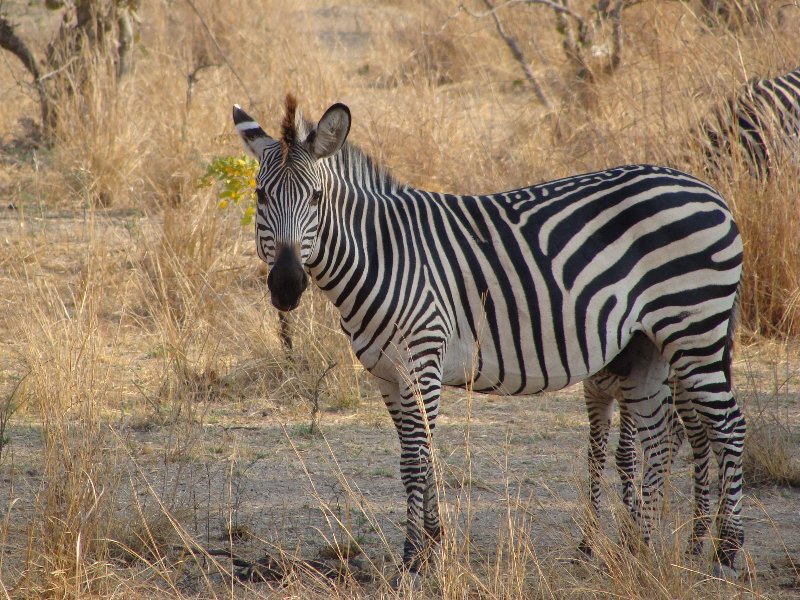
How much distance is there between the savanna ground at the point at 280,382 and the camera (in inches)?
147

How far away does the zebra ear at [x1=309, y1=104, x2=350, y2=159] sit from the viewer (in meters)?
3.71

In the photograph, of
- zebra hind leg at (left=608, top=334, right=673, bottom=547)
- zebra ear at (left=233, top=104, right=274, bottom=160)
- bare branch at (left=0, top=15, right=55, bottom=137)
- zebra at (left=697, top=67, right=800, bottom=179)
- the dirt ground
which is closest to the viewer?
zebra ear at (left=233, top=104, right=274, bottom=160)

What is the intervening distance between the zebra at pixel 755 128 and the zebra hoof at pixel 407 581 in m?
3.92

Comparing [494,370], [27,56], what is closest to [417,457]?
[494,370]

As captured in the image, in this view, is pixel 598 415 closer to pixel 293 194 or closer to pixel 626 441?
pixel 626 441

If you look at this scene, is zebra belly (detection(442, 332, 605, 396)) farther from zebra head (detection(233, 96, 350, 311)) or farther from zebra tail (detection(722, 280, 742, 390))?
zebra head (detection(233, 96, 350, 311))

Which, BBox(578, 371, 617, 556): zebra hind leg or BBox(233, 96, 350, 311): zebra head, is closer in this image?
BBox(233, 96, 350, 311): zebra head

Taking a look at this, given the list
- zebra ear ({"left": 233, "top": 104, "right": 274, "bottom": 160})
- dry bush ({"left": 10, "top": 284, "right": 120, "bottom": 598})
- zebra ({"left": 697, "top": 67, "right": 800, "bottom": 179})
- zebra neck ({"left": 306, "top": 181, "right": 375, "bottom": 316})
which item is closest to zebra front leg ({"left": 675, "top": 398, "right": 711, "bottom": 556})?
zebra neck ({"left": 306, "top": 181, "right": 375, "bottom": 316})

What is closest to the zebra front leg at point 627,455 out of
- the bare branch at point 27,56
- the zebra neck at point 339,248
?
the zebra neck at point 339,248

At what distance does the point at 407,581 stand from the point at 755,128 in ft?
14.6

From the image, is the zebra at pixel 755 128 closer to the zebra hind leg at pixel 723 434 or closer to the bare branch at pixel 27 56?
the zebra hind leg at pixel 723 434

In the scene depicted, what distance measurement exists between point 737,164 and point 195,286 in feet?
13.1

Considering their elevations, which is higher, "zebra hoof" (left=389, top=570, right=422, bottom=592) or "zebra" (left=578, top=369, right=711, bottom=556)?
"zebra" (left=578, top=369, right=711, bottom=556)

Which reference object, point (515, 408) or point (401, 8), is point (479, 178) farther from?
point (401, 8)
